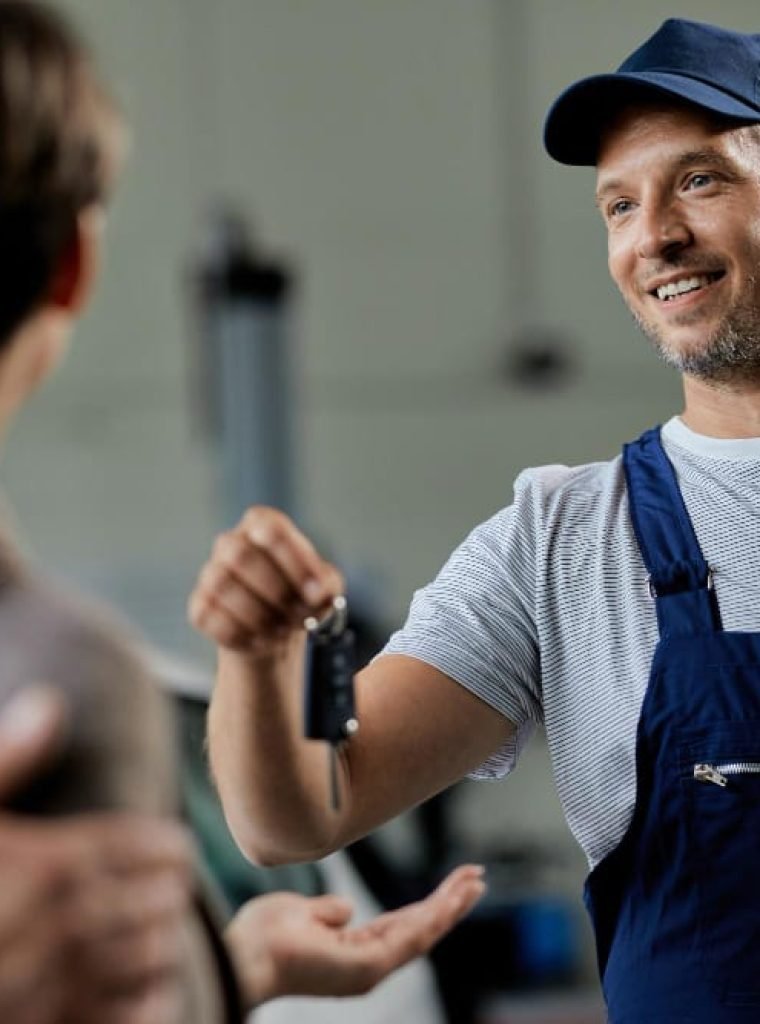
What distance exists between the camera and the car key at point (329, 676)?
132cm

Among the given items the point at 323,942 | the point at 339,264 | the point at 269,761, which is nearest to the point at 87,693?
the point at 269,761

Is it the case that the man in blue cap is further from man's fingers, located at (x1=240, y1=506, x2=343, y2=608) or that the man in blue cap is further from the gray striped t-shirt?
man's fingers, located at (x1=240, y1=506, x2=343, y2=608)

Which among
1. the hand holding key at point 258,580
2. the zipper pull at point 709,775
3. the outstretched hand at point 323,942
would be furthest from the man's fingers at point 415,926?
the hand holding key at point 258,580

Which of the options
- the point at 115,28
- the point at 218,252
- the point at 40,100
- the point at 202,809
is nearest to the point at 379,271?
the point at 115,28

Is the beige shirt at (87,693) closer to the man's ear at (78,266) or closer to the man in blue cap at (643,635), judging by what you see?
the man's ear at (78,266)

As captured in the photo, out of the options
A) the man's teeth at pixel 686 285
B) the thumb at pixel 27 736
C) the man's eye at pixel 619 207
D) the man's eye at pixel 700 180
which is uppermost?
the man's eye at pixel 700 180

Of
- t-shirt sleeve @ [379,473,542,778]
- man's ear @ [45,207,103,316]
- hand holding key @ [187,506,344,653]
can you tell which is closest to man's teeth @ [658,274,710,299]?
t-shirt sleeve @ [379,473,542,778]

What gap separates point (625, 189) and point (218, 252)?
5.66m

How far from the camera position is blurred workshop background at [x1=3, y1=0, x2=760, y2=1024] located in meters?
10.1

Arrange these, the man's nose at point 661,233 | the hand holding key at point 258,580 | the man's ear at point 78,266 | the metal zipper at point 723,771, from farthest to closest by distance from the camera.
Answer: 1. the man's nose at point 661,233
2. the metal zipper at point 723,771
3. the hand holding key at point 258,580
4. the man's ear at point 78,266

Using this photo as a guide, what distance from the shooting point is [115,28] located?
995cm

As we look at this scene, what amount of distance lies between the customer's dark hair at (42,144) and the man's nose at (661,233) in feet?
2.39

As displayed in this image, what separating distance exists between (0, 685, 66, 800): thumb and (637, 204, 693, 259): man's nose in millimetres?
880

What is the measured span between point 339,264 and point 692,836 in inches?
348
